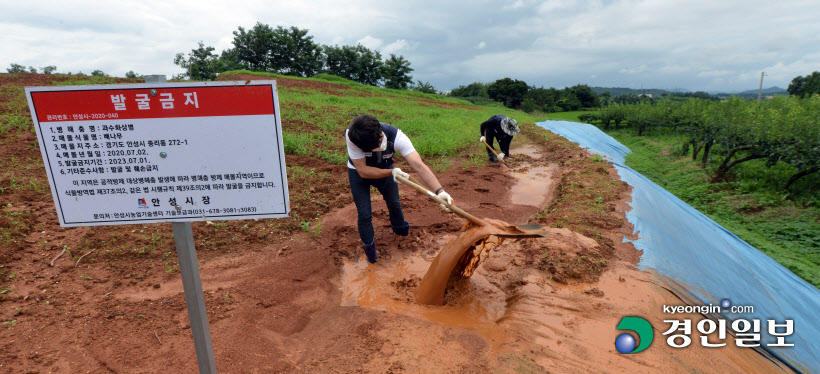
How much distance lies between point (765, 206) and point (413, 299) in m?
7.45

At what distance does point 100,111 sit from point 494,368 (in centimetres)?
243

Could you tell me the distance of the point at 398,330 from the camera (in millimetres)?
2770

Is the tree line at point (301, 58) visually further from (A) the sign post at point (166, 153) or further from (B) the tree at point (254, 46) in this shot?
(A) the sign post at point (166, 153)

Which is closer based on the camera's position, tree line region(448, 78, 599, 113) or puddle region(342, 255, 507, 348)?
puddle region(342, 255, 507, 348)

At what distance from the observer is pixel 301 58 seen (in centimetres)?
3372

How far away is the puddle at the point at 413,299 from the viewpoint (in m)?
3.00

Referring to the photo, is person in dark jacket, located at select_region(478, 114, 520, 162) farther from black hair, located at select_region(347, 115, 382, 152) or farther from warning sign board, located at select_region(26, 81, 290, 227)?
warning sign board, located at select_region(26, 81, 290, 227)

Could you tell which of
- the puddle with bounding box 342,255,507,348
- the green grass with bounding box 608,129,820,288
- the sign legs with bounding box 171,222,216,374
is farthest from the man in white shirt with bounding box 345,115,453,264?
the green grass with bounding box 608,129,820,288

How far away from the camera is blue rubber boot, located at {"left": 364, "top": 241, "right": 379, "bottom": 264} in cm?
386

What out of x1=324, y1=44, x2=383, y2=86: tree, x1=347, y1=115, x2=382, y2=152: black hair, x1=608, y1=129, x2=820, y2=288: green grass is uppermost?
x1=324, y1=44, x2=383, y2=86: tree

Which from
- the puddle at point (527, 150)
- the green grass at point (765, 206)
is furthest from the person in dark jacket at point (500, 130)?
the green grass at point (765, 206)

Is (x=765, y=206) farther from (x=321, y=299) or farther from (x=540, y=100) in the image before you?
(x=540, y=100)

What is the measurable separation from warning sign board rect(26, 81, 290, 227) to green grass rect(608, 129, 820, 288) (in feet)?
19.2

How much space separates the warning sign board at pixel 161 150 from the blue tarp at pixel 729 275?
305 cm
